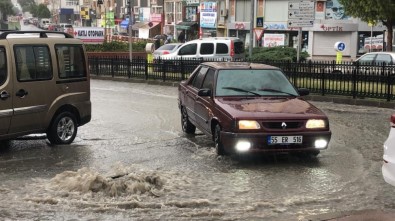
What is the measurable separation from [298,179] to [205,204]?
1.76 meters

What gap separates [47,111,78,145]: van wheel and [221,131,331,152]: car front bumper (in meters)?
3.24

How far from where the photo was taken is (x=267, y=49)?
32.5 metres

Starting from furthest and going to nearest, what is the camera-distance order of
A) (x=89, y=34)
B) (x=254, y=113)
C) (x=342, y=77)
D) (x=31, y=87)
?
(x=89, y=34), (x=342, y=77), (x=31, y=87), (x=254, y=113)

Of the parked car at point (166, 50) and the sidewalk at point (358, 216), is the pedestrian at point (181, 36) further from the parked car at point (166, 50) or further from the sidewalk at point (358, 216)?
the sidewalk at point (358, 216)

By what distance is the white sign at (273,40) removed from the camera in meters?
48.6

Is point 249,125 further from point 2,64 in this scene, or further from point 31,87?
point 2,64

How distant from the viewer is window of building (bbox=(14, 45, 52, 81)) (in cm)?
909

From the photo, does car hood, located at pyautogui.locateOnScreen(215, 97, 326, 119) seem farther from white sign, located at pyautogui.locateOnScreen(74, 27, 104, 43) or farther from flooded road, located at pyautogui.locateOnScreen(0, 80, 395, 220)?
white sign, located at pyautogui.locateOnScreen(74, 27, 104, 43)

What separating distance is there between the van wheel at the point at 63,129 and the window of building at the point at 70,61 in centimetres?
74

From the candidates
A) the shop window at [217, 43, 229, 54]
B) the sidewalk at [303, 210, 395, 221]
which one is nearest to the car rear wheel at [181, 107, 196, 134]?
the sidewalk at [303, 210, 395, 221]

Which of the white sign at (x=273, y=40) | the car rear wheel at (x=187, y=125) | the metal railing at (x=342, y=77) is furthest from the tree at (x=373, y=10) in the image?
the car rear wheel at (x=187, y=125)

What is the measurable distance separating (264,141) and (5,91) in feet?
13.7

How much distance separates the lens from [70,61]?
1012cm

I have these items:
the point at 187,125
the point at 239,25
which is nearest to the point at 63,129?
the point at 187,125
